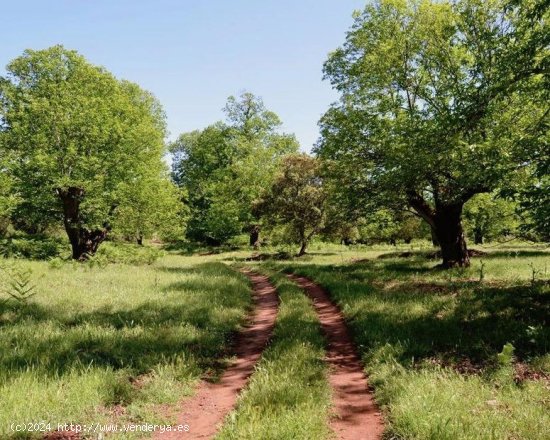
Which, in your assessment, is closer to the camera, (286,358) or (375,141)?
(286,358)

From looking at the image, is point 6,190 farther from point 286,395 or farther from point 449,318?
point 449,318

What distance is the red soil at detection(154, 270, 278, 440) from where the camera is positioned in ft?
18.8

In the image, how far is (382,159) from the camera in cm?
1927

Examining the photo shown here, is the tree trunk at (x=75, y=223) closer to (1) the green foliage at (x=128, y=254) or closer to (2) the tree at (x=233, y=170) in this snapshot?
(1) the green foliage at (x=128, y=254)

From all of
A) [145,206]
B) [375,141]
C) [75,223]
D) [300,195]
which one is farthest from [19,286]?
[300,195]

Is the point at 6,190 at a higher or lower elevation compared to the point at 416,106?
lower

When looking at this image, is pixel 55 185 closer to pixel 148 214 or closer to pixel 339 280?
pixel 148 214

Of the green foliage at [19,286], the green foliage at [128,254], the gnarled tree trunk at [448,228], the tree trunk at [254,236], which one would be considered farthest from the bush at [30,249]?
the tree trunk at [254,236]

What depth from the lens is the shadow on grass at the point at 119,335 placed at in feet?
25.0

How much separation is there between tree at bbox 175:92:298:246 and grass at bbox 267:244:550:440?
3095 centimetres

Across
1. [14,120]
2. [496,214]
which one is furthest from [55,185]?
[496,214]

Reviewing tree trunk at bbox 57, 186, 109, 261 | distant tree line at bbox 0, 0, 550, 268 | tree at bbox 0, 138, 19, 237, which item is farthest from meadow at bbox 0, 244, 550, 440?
tree at bbox 0, 138, 19, 237

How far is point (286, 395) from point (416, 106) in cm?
1656

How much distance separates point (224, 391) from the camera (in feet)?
23.4
